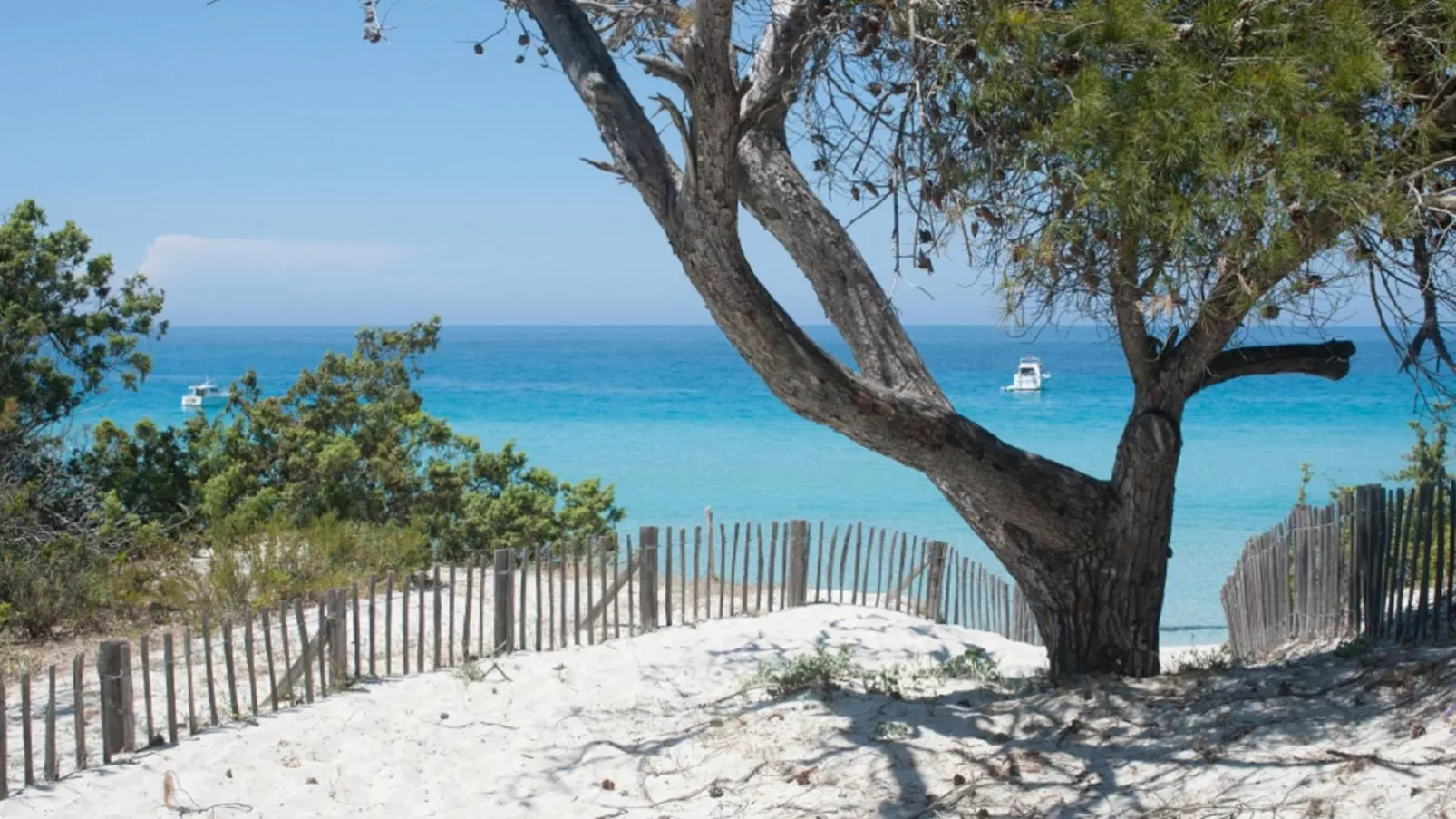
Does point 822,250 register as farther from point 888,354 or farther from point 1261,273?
point 1261,273

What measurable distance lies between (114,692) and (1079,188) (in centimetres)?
485

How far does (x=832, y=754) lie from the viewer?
18.3ft

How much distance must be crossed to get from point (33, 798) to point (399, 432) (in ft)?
26.3

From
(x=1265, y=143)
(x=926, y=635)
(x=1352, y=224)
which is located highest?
(x=1265, y=143)

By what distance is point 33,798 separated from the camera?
17.6 feet

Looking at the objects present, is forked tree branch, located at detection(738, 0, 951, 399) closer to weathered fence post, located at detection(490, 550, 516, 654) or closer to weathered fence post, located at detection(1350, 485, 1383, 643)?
weathered fence post, located at detection(1350, 485, 1383, 643)

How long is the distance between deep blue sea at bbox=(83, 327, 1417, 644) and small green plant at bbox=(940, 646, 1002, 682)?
2125mm

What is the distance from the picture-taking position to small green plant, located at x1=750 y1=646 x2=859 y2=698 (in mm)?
6516

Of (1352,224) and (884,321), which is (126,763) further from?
(1352,224)

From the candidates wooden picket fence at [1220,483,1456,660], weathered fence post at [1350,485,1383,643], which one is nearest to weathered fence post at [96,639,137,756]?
wooden picket fence at [1220,483,1456,660]

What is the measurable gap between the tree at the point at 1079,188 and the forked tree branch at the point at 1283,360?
1 centimetres

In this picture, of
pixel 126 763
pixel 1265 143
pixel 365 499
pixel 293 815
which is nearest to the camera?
pixel 1265 143

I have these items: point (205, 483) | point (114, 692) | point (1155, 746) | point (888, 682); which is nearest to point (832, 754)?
point (888, 682)

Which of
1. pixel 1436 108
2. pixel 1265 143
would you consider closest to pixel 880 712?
pixel 1265 143
